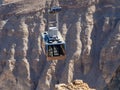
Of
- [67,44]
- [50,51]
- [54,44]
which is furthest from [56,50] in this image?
[67,44]

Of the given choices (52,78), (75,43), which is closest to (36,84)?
(52,78)

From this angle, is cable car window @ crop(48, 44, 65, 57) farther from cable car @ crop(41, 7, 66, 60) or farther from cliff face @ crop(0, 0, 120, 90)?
cliff face @ crop(0, 0, 120, 90)

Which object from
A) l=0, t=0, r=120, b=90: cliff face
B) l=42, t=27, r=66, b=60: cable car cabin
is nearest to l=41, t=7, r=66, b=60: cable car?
l=42, t=27, r=66, b=60: cable car cabin

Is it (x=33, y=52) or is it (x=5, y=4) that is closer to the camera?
(x=33, y=52)

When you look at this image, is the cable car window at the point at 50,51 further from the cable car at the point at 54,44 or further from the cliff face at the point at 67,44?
the cliff face at the point at 67,44

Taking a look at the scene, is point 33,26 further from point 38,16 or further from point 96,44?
point 96,44

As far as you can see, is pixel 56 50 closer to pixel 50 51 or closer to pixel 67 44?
pixel 50 51

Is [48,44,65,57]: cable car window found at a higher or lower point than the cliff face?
higher
